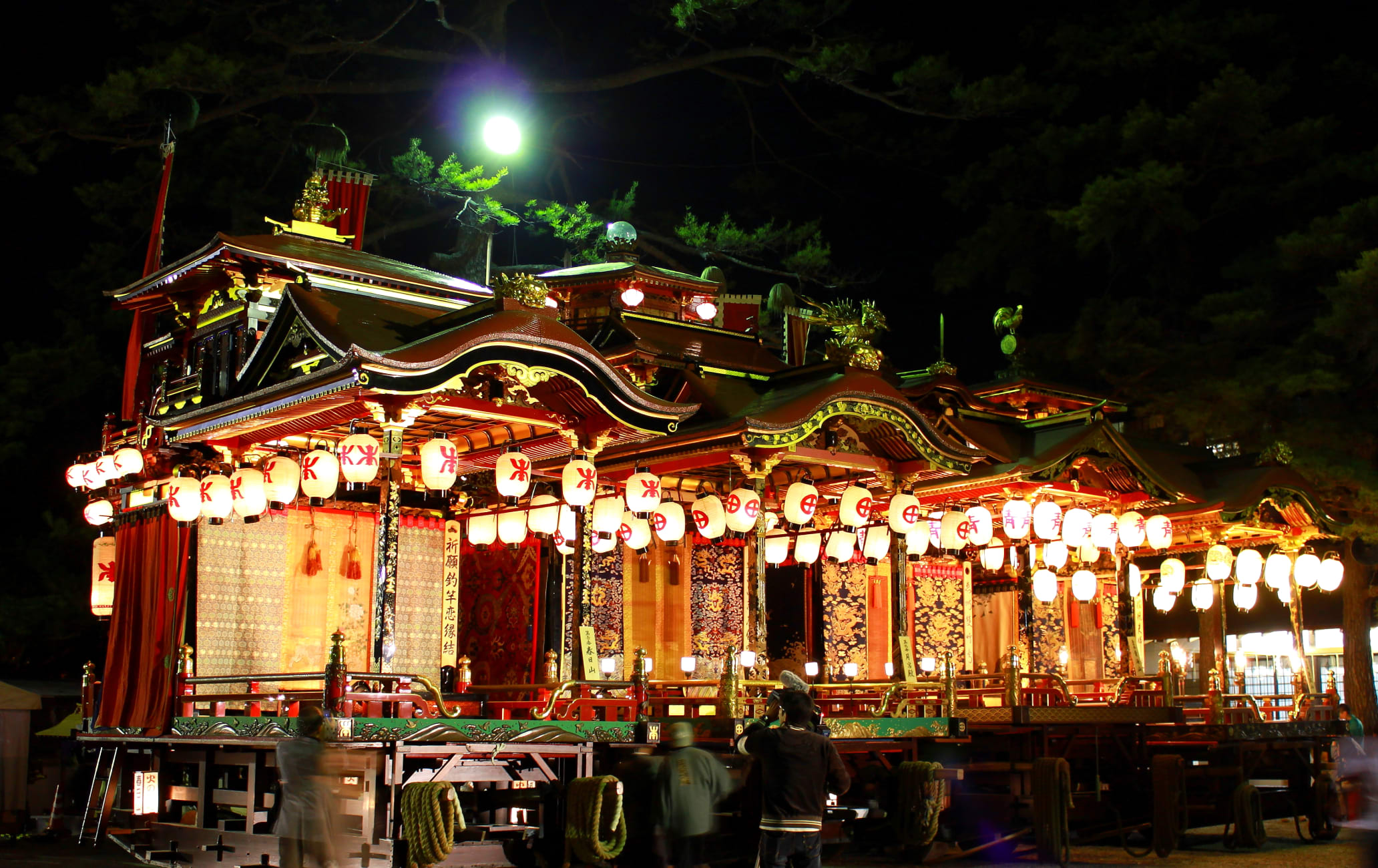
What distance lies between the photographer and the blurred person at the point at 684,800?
8.17 meters

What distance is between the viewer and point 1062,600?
2244 centimetres

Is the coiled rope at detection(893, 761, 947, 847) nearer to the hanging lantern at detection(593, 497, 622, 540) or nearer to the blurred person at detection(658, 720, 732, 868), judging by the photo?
the hanging lantern at detection(593, 497, 622, 540)

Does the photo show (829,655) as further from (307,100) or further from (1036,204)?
(307,100)

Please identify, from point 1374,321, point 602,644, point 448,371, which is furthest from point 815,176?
point 448,371

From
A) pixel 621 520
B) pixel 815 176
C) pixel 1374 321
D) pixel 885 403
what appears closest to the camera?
pixel 885 403

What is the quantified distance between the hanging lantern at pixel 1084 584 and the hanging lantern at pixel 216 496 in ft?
38.9

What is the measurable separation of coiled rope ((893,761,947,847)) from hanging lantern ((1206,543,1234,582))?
7.93 metres

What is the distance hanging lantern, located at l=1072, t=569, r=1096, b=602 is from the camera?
19.1m

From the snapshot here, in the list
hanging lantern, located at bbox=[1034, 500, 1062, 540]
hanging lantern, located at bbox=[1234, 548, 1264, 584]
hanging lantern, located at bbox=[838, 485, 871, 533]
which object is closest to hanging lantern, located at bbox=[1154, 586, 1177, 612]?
hanging lantern, located at bbox=[1234, 548, 1264, 584]

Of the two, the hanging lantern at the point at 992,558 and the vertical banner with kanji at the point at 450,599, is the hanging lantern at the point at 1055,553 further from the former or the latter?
the vertical banner with kanji at the point at 450,599

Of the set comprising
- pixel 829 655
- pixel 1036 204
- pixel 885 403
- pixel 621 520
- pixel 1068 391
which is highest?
pixel 1036 204

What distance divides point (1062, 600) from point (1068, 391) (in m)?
3.62

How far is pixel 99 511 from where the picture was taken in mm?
15812

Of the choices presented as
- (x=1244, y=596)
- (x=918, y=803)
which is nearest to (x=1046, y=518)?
(x=1244, y=596)
